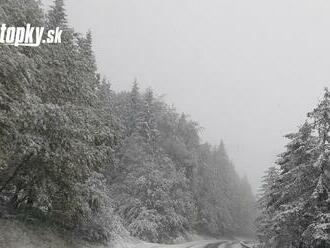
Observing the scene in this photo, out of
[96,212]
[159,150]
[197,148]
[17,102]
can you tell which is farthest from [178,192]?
[17,102]

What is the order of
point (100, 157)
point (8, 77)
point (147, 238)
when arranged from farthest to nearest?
point (147, 238)
point (100, 157)
point (8, 77)

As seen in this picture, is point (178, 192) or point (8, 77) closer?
point (8, 77)

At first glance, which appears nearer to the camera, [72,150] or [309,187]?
[72,150]

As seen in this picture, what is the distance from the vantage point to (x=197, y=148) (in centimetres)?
6856

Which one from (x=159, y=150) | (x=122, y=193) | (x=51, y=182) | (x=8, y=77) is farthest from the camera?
(x=159, y=150)

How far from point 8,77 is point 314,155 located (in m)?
18.2

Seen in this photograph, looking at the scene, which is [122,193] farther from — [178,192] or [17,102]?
[17,102]

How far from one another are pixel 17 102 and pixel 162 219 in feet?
118

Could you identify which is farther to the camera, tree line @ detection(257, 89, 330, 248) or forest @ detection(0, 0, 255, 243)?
tree line @ detection(257, 89, 330, 248)

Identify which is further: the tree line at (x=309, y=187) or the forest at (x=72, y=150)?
the tree line at (x=309, y=187)

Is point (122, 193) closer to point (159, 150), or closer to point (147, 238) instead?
point (147, 238)

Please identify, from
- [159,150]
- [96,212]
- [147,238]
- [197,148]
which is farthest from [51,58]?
[197,148]

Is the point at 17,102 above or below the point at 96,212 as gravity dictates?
above

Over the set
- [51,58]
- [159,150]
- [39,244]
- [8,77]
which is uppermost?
[159,150]
